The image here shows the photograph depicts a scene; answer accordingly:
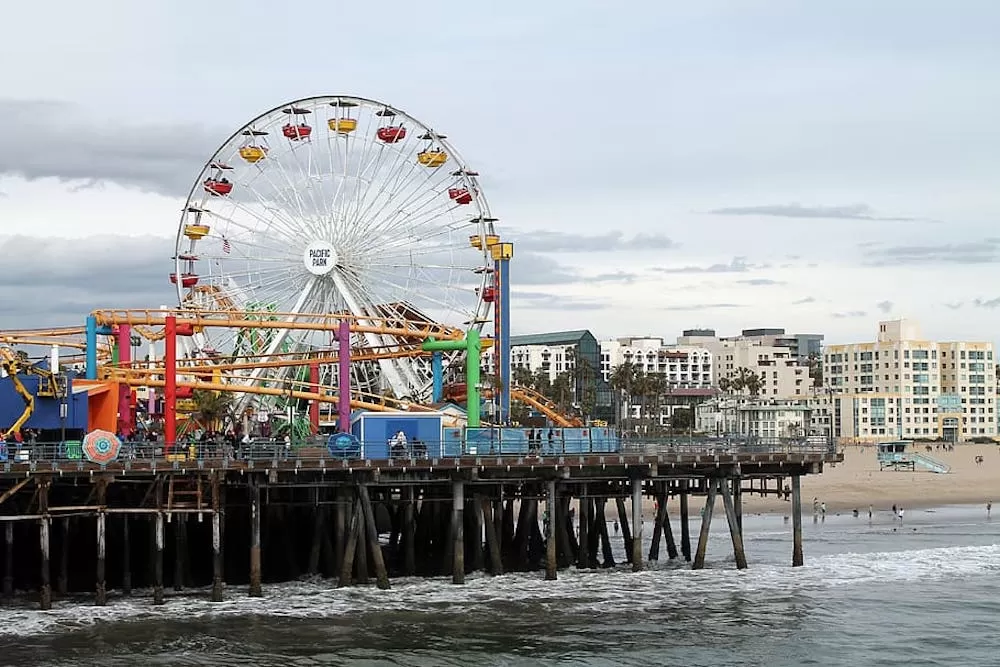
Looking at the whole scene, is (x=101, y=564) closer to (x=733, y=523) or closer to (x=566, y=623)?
(x=566, y=623)

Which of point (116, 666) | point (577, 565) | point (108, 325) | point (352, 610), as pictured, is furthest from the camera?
point (108, 325)

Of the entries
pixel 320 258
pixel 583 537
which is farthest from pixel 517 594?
pixel 320 258

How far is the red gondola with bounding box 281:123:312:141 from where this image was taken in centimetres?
6950

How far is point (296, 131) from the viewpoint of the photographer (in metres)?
69.5

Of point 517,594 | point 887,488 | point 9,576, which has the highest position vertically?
point 9,576

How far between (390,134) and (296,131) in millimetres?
4130

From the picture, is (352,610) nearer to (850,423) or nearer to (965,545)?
(965,545)

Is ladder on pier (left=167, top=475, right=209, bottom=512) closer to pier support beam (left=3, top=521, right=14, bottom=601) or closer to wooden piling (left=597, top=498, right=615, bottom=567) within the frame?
pier support beam (left=3, top=521, right=14, bottom=601)

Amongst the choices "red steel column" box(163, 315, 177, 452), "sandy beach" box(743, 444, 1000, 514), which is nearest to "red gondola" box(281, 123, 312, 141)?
"red steel column" box(163, 315, 177, 452)

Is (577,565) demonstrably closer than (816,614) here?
No

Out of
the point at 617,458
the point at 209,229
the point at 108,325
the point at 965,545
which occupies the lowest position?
the point at 965,545

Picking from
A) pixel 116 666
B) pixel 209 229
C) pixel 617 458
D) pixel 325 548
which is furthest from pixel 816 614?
pixel 209 229

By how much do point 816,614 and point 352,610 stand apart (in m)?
13.4

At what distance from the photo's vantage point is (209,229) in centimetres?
7106
